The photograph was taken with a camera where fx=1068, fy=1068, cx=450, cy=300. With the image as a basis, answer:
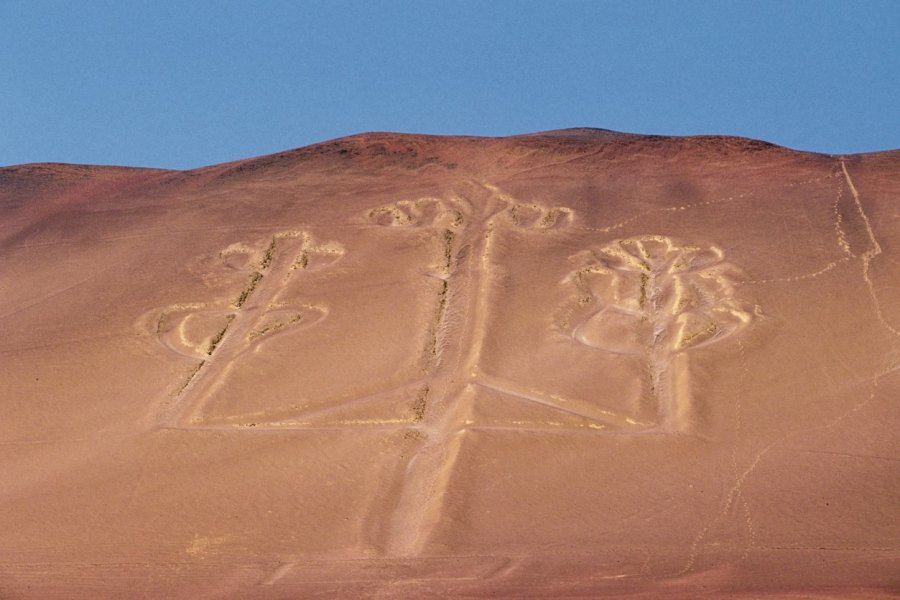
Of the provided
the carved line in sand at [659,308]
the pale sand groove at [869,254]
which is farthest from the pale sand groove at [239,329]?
the pale sand groove at [869,254]

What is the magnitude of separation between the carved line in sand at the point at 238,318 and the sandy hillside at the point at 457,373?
0.23 ft

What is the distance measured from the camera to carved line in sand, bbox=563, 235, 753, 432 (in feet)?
50.6

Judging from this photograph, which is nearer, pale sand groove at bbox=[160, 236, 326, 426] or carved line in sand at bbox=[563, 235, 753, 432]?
carved line in sand at bbox=[563, 235, 753, 432]

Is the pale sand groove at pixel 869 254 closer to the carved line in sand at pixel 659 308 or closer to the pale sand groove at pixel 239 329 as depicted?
the carved line in sand at pixel 659 308

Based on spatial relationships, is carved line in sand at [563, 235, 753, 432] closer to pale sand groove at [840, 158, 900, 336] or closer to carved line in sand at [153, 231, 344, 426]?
pale sand groove at [840, 158, 900, 336]

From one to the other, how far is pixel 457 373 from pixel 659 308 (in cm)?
368

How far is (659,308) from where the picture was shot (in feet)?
56.5

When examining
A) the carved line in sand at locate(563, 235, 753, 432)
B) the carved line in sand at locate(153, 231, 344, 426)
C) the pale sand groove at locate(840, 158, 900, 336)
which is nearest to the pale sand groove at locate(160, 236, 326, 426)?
the carved line in sand at locate(153, 231, 344, 426)

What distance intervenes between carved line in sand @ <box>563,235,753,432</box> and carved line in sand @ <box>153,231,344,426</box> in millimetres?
4605

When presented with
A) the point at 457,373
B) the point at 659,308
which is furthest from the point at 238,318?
the point at 659,308

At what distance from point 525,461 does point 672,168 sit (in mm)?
10683

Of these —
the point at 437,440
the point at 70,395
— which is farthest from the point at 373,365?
the point at 70,395

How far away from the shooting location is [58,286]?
20.0m

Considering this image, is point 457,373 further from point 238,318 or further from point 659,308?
point 238,318
